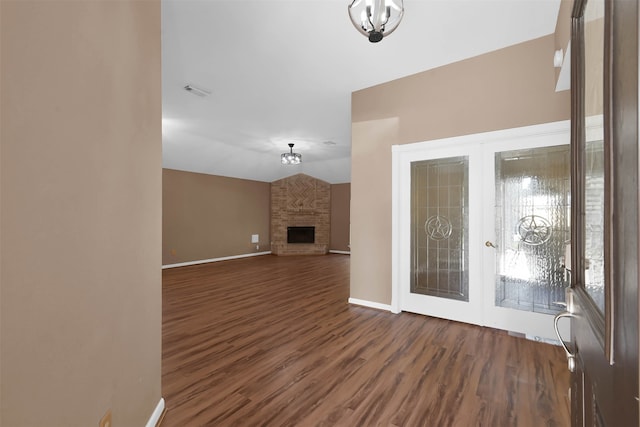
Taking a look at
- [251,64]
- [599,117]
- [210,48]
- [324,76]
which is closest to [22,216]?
[599,117]

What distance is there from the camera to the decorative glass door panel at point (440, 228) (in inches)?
125

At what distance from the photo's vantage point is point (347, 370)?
222cm

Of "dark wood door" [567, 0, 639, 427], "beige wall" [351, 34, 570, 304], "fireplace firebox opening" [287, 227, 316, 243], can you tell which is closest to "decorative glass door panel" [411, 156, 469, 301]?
"beige wall" [351, 34, 570, 304]

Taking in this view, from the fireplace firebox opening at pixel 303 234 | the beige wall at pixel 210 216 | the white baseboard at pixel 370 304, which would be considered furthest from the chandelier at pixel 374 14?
the fireplace firebox opening at pixel 303 234

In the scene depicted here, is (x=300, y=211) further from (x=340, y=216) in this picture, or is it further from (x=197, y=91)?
(x=197, y=91)

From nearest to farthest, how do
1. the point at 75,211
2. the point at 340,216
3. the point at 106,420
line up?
the point at 75,211 → the point at 106,420 → the point at 340,216

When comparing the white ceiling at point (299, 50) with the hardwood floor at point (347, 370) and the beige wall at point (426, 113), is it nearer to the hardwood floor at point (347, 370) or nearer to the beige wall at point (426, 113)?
the beige wall at point (426, 113)

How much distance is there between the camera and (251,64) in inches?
126

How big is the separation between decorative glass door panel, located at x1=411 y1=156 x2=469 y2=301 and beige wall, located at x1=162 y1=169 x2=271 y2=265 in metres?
5.80

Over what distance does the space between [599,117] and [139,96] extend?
179 centimetres

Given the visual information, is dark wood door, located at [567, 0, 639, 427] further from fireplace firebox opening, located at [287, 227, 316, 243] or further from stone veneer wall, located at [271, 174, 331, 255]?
fireplace firebox opening, located at [287, 227, 316, 243]

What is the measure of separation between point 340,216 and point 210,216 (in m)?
4.12

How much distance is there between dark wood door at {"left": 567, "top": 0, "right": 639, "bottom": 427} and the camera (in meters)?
0.46

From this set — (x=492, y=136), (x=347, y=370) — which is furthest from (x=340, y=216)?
(x=347, y=370)
